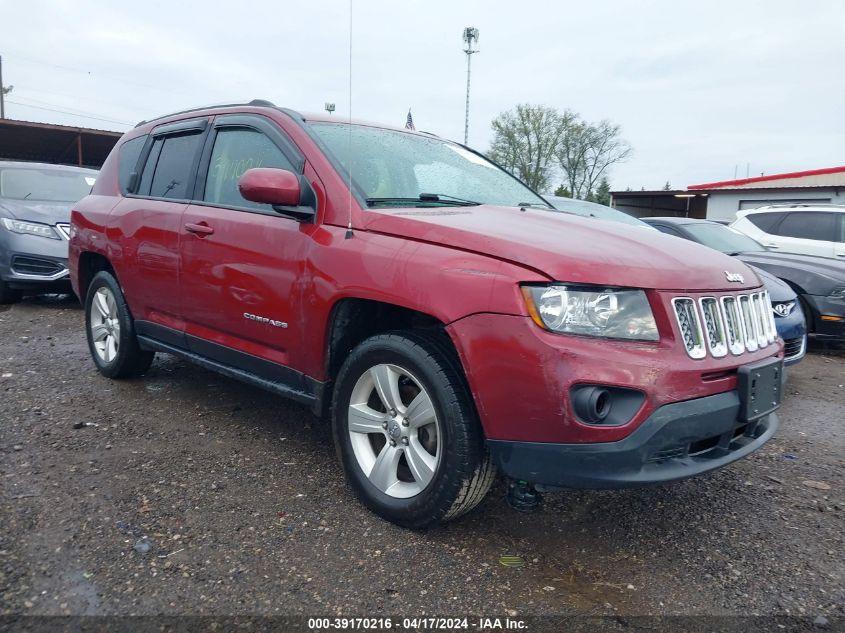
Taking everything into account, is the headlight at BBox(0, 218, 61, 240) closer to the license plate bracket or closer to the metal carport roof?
the license plate bracket

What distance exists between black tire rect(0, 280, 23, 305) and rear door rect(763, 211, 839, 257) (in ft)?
31.3

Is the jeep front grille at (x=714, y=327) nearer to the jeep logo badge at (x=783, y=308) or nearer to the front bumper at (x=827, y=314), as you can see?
the jeep logo badge at (x=783, y=308)

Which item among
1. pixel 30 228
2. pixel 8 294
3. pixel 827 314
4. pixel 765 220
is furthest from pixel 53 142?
pixel 827 314

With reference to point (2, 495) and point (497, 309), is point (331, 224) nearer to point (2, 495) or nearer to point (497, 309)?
point (497, 309)

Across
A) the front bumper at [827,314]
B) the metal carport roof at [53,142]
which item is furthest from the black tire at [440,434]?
the metal carport roof at [53,142]

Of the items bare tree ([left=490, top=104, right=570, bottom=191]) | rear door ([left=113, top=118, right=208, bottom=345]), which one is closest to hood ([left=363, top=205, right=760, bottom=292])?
rear door ([left=113, top=118, right=208, bottom=345])

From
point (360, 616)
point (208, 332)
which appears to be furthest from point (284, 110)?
point (360, 616)

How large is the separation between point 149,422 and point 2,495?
104cm

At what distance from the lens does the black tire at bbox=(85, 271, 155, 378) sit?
14.3 feet

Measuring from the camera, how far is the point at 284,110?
341cm

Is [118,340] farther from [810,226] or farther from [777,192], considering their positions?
[777,192]

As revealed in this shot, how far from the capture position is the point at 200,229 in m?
3.52

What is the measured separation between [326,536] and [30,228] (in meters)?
6.66

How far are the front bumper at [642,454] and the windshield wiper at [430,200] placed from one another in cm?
125
